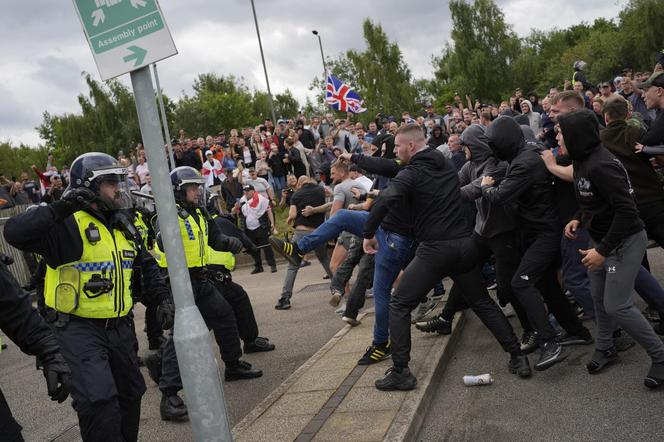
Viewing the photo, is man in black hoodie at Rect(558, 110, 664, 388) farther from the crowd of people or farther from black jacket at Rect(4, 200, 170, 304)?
black jacket at Rect(4, 200, 170, 304)

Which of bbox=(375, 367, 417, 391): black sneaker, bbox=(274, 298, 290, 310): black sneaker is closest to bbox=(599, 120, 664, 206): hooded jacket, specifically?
bbox=(375, 367, 417, 391): black sneaker

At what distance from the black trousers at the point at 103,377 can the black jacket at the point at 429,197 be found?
228cm

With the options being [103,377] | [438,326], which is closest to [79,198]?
[103,377]

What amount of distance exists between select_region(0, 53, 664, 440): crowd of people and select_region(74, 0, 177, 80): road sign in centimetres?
86

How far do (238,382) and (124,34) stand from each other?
436 centimetres

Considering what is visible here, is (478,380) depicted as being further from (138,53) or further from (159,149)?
(138,53)

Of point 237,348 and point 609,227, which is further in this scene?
point 237,348

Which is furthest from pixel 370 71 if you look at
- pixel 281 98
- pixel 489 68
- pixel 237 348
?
pixel 237 348

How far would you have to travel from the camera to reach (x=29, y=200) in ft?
70.1

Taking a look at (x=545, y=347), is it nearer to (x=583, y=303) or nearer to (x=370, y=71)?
(x=583, y=303)

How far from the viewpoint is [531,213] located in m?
5.92

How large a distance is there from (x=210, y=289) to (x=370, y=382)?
1914 mm

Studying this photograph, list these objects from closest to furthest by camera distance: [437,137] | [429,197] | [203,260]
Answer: [429,197]
[203,260]
[437,137]

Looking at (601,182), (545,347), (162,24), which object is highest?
(162,24)
